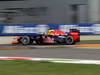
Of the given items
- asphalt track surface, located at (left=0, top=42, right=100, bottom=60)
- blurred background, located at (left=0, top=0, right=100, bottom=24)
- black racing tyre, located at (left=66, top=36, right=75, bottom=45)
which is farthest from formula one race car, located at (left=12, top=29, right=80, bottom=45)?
blurred background, located at (left=0, top=0, right=100, bottom=24)

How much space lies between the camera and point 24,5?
987 inches

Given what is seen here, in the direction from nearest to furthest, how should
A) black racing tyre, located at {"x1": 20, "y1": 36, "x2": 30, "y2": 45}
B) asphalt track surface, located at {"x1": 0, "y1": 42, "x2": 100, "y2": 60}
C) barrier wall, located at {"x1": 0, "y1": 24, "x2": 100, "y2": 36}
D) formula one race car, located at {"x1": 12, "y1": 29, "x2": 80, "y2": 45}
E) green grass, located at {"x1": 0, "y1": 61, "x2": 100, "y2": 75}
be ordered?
green grass, located at {"x1": 0, "y1": 61, "x2": 100, "y2": 75} < asphalt track surface, located at {"x1": 0, "y1": 42, "x2": 100, "y2": 60} < formula one race car, located at {"x1": 12, "y1": 29, "x2": 80, "y2": 45} < black racing tyre, located at {"x1": 20, "y1": 36, "x2": 30, "y2": 45} < barrier wall, located at {"x1": 0, "y1": 24, "x2": 100, "y2": 36}

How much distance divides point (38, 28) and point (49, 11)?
2.58 m

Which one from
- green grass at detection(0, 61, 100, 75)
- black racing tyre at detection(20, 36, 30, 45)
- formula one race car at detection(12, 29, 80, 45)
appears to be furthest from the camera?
black racing tyre at detection(20, 36, 30, 45)

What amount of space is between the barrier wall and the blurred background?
0.97 metres

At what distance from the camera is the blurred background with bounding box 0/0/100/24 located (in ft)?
78.9

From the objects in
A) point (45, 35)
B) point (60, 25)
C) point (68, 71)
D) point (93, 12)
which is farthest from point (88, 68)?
point (93, 12)

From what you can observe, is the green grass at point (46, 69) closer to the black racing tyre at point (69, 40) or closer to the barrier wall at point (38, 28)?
the black racing tyre at point (69, 40)

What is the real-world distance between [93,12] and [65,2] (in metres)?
2.36

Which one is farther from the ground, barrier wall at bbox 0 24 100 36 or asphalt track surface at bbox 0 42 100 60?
barrier wall at bbox 0 24 100 36

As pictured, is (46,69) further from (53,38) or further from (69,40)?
(69,40)

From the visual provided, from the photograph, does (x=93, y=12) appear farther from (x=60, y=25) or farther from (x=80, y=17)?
(x=60, y=25)

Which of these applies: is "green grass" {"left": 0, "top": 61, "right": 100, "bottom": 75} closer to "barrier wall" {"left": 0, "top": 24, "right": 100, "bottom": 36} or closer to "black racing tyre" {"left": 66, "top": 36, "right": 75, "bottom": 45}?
"black racing tyre" {"left": 66, "top": 36, "right": 75, "bottom": 45}

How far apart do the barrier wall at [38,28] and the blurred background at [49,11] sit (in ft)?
3.19
